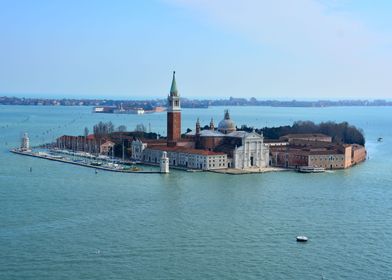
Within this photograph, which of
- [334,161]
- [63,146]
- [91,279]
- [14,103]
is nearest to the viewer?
[91,279]

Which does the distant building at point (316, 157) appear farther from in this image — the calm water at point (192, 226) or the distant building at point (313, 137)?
the distant building at point (313, 137)

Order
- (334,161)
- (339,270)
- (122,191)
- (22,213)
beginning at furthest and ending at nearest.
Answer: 1. (334,161)
2. (122,191)
3. (22,213)
4. (339,270)

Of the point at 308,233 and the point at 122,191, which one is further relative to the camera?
the point at 122,191

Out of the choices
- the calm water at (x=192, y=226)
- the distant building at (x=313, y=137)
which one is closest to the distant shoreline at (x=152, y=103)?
the distant building at (x=313, y=137)

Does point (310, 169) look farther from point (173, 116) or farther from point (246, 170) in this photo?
point (173, 116)

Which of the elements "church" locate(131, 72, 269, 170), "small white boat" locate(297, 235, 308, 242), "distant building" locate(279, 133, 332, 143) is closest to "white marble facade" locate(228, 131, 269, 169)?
"church" locate(131, 72, 269, 170)

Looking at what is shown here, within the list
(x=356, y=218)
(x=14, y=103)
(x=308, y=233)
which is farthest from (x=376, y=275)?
(x=14, y=103)

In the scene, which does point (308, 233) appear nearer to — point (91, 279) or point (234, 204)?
point (234, 204)

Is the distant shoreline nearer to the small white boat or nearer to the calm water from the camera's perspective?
the calm water
